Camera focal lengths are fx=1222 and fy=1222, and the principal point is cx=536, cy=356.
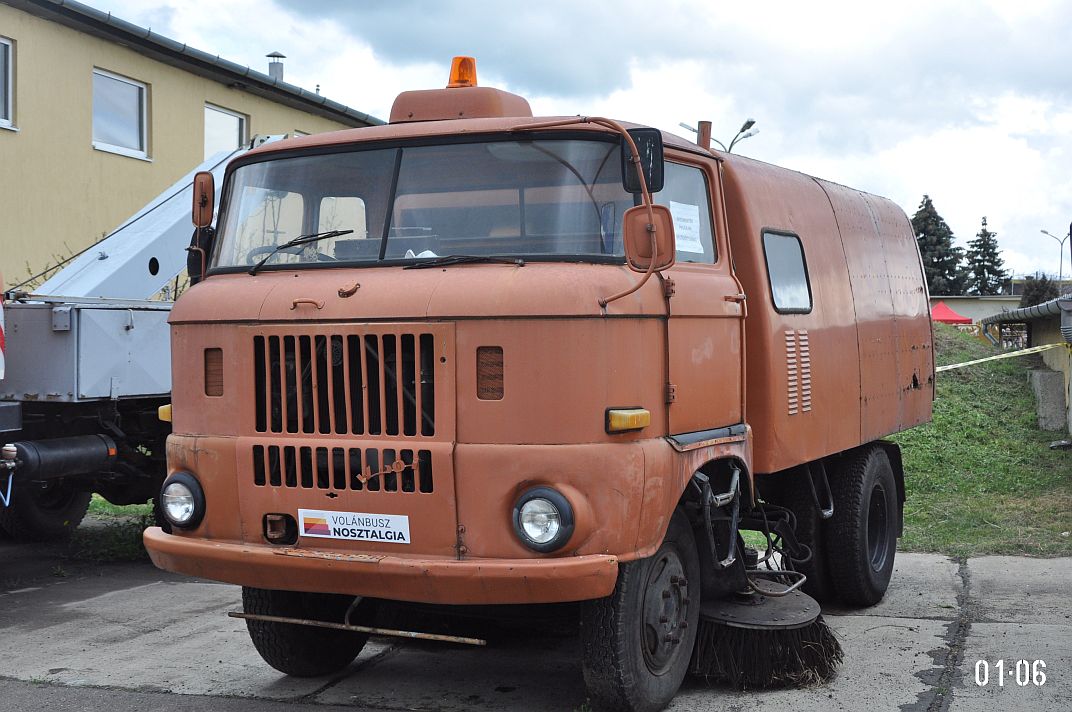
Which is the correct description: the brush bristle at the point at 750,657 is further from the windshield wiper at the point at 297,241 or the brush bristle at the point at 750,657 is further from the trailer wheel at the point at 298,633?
the windshield wiper at the point at 297,241

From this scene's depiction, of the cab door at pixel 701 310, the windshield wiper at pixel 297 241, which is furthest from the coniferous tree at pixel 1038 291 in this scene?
the windshield wiper at pixel 297 241

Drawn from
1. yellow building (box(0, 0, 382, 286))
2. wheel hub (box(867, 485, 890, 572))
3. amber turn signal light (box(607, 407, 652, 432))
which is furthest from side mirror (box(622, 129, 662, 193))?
yellow building (box(0, 0, 382, 286))

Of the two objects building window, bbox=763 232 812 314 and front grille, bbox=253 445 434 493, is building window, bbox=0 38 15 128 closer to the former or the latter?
building window, bbox=763 232 812 314

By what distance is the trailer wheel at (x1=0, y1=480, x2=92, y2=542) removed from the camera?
1020 centimetres

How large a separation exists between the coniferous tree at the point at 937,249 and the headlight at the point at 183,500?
221 feet

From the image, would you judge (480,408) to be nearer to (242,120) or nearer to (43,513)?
(43,513)

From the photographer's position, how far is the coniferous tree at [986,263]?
259 ft

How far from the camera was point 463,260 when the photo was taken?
199 inches

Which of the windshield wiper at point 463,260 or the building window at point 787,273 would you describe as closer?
the windshield wiper at point 463,260

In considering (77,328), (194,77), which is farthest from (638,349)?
(194,77)

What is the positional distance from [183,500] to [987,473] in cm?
1104

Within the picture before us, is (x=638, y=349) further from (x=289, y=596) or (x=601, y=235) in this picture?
(x=289, y=596)

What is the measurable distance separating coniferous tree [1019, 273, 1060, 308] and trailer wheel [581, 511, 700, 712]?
40814 millimetres

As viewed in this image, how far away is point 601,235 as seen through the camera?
16.8 ft
